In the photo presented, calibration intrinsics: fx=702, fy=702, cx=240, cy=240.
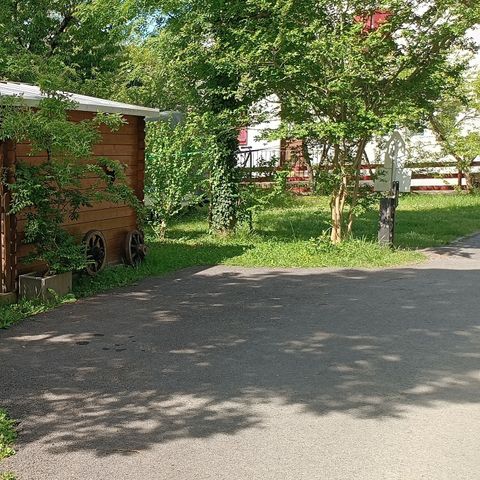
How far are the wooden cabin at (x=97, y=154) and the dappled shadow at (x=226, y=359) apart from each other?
1064 mm

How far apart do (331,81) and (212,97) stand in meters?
3.25

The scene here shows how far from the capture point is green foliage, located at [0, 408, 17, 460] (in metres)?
4.08

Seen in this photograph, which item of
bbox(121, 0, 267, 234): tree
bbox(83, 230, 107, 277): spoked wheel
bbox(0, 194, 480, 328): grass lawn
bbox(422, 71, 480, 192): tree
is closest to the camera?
bbox(83, 230, 107, 277): spoked wheel

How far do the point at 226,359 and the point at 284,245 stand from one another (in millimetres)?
6970

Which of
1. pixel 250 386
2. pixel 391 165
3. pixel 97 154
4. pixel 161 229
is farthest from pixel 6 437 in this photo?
pixel 161 229

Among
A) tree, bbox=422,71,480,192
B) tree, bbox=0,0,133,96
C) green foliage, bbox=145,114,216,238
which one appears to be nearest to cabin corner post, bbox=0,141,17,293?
green foliage, bbox=145,114,216,238

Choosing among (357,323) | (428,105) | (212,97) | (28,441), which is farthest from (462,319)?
(212,97)

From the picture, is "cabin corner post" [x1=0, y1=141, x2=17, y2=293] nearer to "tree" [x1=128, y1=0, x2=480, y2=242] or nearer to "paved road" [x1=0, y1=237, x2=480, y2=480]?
"paved road" [x1=0, y1=237, x2=480, y2=480]

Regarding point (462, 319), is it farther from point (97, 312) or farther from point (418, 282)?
point (97, 312)

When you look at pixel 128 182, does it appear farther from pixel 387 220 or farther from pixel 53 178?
pixel 387 220

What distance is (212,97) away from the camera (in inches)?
544

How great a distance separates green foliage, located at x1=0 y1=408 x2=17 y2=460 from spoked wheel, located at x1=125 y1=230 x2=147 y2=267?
616 cm

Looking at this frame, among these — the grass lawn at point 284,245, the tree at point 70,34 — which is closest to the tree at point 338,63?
the grass lawn at point 284,245

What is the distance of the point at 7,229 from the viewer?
8180 millimetres
